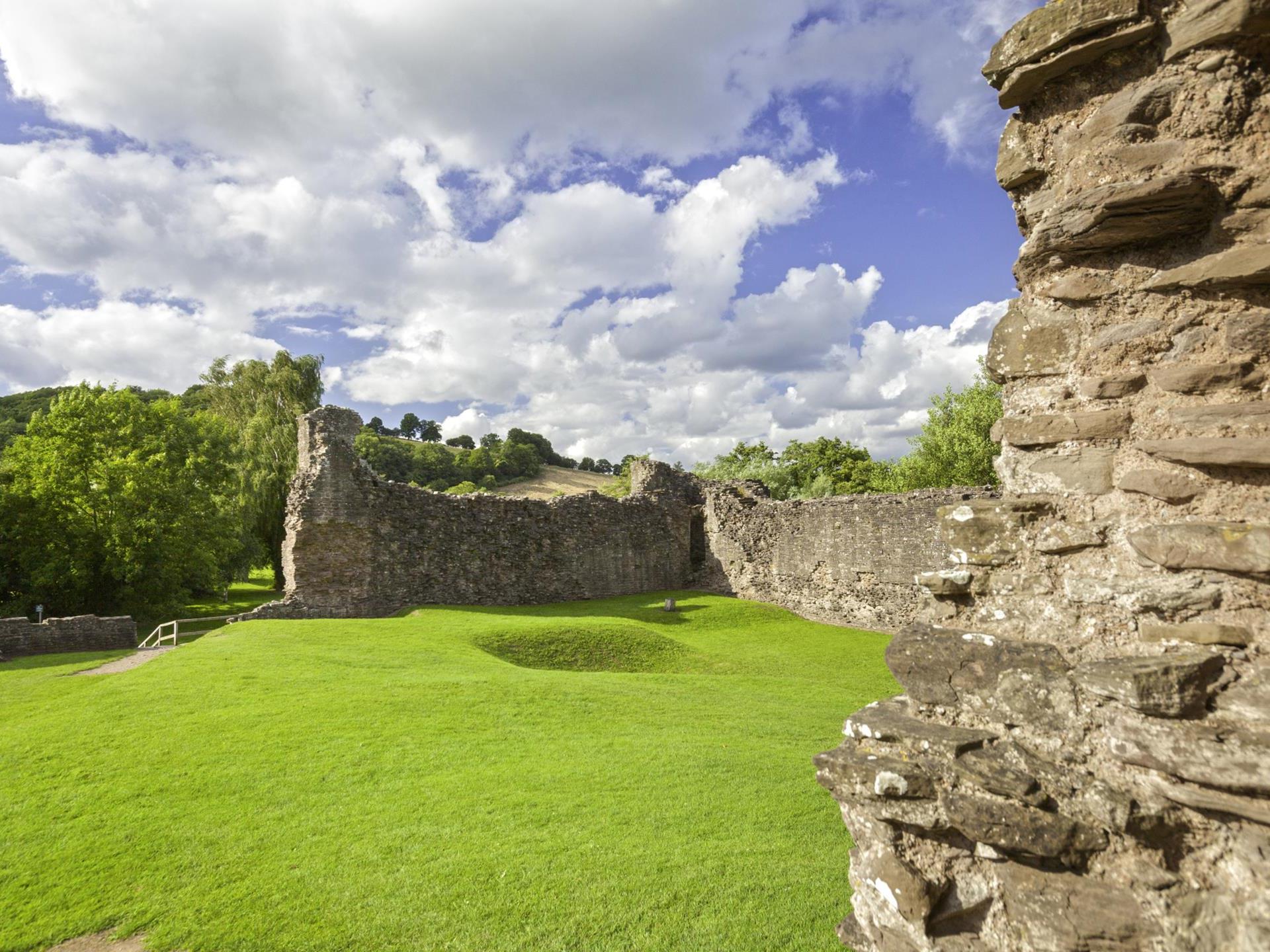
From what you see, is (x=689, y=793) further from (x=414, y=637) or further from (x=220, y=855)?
(x=414, y=637)

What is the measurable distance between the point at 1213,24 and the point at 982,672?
2896mm

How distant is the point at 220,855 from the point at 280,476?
31.9 meters

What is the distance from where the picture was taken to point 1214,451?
281 centimetres

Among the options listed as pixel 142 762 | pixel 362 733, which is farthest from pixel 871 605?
pixel 142 762

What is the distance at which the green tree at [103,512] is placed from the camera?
23.4 metres

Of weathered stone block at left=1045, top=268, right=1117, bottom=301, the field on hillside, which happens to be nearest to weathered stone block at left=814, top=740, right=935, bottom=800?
weathered stone block at left=1045, top=268, right=1117, bottom=301

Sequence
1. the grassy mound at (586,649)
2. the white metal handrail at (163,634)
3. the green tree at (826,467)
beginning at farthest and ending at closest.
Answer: the green tree at (826,467)
the white metal handrail at (163,634)
the grassy mound at (586,649)

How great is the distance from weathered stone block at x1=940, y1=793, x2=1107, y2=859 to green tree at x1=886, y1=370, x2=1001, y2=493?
107 feet

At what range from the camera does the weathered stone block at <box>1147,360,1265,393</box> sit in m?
2.88

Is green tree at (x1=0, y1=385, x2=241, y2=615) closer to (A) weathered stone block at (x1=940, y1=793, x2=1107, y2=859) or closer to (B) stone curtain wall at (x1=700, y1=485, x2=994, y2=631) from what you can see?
(B) stone curtain wall at (x1=700, y1=485, x2=994, y2=631)

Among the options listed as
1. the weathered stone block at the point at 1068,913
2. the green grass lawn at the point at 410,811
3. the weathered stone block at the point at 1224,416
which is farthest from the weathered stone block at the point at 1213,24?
the green grass lawn at the point at 410,811

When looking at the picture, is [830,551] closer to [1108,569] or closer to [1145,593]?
[1108,569]

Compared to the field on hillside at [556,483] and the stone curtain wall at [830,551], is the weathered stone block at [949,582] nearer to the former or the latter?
the stone curtain wall at [830,551]

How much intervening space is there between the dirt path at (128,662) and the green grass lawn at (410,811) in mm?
1103
